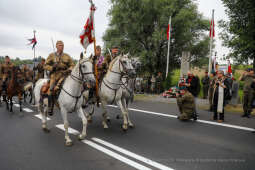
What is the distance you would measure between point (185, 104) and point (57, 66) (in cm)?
558

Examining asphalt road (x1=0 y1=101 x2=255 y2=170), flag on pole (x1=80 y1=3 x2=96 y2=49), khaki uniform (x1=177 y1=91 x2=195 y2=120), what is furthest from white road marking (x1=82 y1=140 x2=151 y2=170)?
khaki uniform (x1=177 y1=91 x2=195 y2=120)

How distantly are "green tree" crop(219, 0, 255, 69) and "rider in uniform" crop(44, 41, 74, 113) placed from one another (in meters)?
17.2

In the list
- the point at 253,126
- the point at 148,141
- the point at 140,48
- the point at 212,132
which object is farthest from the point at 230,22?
the point at 148,141

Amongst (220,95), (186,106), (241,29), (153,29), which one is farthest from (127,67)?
(153,29)

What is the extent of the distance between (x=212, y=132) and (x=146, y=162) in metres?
3.38

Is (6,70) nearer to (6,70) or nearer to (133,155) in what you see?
(6,70)

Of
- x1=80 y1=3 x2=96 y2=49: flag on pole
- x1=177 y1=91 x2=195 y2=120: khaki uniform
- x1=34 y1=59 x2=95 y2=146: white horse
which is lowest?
x1=177 y1=91 x2=195 y2=120: khaki uniform

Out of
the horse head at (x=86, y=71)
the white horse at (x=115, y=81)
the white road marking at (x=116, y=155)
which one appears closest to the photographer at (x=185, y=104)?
the white horse at (x=115, y=81)

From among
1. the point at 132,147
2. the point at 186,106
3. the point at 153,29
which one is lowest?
the point at 132,147

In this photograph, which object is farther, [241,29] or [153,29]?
[153,29]

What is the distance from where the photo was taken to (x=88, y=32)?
6.59m

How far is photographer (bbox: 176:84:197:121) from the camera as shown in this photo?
8.18 meters

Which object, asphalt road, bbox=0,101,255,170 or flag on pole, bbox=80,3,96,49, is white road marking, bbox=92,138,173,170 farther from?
flag on pole, bbox=80,3,96,49

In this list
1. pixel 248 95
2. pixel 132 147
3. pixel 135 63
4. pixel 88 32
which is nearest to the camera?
pixel 132 147
